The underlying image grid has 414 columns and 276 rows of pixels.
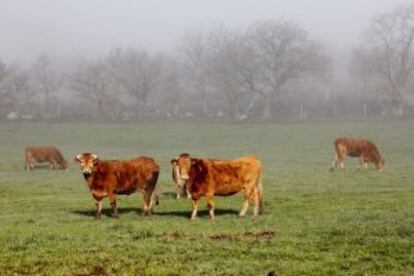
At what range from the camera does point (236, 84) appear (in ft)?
366

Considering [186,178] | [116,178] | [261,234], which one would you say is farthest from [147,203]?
[261,234]

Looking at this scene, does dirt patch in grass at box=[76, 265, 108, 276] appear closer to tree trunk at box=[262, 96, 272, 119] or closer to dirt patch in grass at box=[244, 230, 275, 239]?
dirt patch in grass at box=[244, 230, 275, 239]

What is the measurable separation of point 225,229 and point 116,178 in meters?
4.94

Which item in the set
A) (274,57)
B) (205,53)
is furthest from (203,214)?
(205,53)

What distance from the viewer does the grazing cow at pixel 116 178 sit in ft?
58.8

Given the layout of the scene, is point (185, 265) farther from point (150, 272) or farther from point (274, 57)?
point (274, 57)

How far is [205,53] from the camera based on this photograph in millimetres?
136625

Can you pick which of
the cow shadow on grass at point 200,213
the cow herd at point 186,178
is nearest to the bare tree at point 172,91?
the cow shadow on grass at point 200,213

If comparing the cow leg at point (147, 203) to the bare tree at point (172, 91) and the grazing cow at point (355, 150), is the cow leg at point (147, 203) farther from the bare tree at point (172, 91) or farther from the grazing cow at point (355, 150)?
the bare tree at point (172, 91)

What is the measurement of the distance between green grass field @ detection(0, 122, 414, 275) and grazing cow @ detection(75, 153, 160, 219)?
0.69 m

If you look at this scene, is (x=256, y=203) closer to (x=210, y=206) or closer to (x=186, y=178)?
(x=210, y=206)

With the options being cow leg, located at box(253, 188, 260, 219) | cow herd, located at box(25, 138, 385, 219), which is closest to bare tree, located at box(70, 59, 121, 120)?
cow herd, located at box(25, 138, 385, 219)

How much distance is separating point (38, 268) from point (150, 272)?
6.69 ft

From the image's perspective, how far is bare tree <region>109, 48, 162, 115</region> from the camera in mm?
112312
